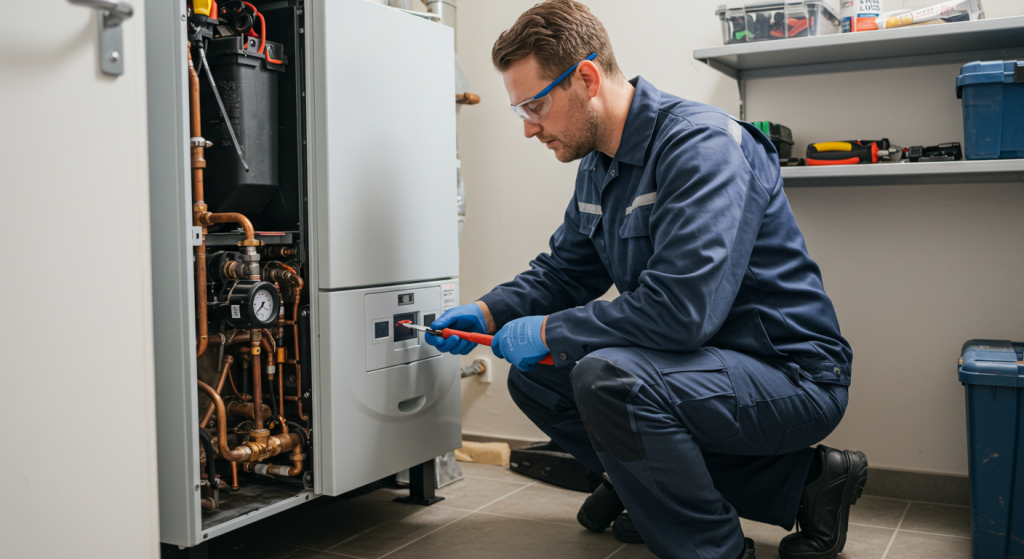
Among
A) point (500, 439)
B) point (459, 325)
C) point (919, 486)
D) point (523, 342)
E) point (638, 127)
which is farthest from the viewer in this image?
point (500, 439)

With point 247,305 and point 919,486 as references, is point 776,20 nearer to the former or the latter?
point 919,486

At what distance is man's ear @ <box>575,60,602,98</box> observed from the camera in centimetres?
161

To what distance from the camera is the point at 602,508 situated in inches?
73.9

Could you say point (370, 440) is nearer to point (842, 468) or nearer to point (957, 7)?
point (842, 468)

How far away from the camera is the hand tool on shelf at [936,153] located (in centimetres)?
188

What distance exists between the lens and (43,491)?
120 centimetres

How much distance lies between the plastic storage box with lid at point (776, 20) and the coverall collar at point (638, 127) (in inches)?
20.5

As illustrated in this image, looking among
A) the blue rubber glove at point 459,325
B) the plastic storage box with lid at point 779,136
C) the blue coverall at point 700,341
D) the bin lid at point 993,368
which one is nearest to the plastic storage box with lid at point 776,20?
the plastic storage box with lid at point 779,136

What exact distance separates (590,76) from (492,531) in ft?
3.52

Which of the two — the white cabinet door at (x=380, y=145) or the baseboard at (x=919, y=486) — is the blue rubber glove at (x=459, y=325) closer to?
the white cabinet door at (x=380, y=145)

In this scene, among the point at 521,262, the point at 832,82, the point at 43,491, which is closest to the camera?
the point at 43,491


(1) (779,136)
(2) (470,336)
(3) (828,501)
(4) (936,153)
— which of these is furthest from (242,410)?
(4) (936,153)

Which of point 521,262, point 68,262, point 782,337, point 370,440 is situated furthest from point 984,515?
point 68,262

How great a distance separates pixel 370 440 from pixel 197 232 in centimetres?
61
